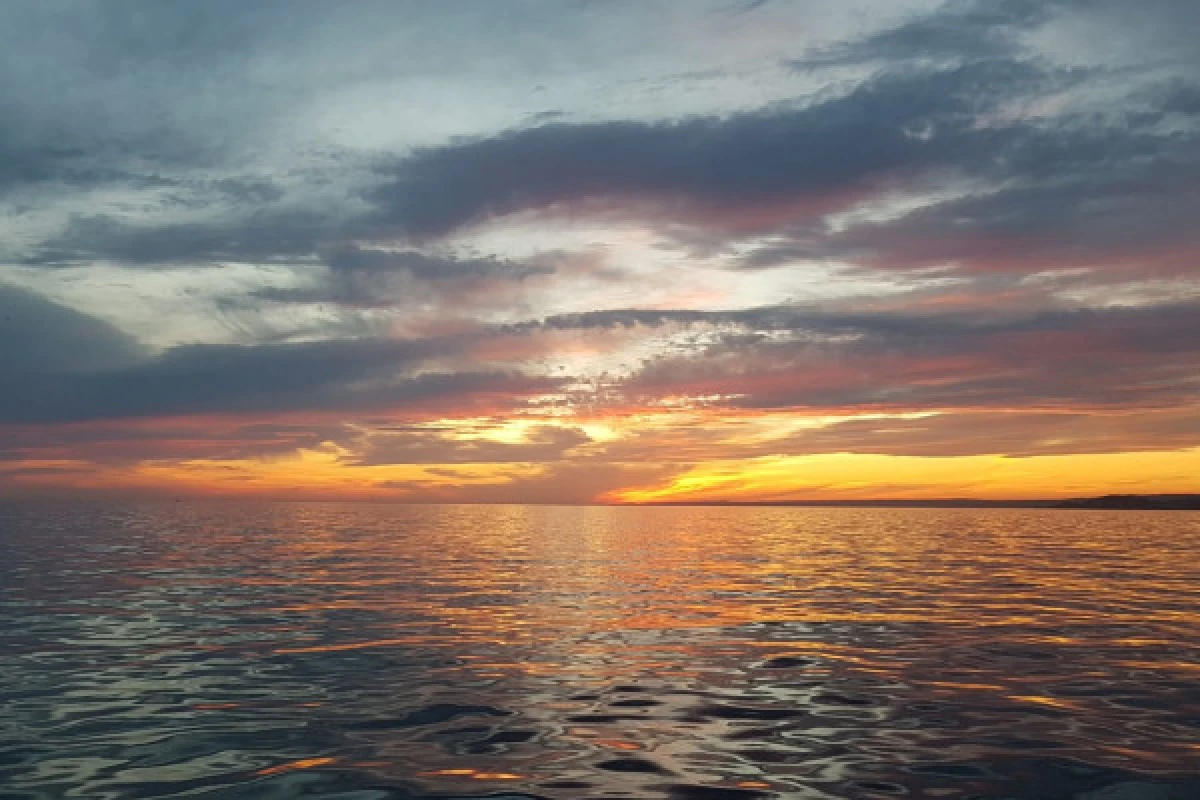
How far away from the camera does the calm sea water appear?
11.4m

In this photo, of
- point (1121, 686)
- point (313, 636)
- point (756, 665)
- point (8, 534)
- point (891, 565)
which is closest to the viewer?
point (1121, 686)

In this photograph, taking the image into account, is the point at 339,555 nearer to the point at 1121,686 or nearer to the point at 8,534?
the point at 8,534

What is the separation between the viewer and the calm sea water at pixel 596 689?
1144cm

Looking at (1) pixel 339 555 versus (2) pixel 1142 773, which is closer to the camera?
(2) pixel 1142 773

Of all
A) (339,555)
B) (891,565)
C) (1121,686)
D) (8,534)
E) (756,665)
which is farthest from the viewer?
(8,534)

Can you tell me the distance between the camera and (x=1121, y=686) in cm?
1673

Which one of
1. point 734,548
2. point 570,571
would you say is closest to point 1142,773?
point 570,571

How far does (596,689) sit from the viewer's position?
16.7 meters

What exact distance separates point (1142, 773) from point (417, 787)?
8.86 meters

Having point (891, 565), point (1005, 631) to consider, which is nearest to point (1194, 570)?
point (891, 565)

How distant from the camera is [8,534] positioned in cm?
7169

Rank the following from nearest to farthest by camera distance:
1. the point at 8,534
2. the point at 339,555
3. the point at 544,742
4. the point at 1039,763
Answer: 1. the point at 1039,763
2. the point at 544,742
3. the point at 339,555
4. the point at 8,534

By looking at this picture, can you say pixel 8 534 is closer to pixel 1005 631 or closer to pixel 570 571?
pixel 570 571

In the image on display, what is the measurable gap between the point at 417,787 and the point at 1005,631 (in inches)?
697
